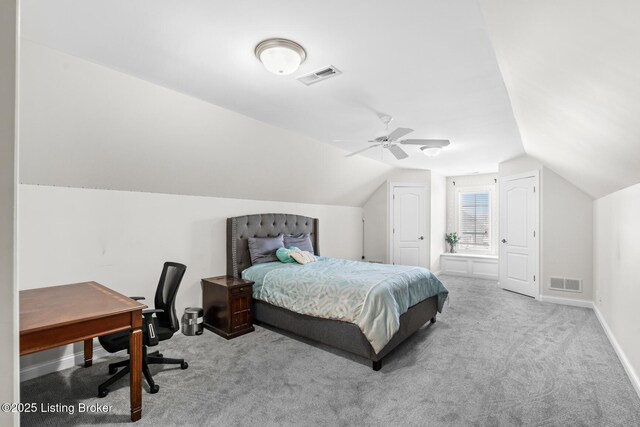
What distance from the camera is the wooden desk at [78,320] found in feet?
5.49

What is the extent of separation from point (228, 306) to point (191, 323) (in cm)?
51

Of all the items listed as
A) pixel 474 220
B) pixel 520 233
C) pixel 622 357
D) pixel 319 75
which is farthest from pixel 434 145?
pixel 474 220

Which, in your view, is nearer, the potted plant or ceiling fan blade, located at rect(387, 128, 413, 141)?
ceiling fan blade, located at rect(387, 128, 413, 141)

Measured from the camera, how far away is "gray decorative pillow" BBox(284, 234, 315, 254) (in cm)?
486

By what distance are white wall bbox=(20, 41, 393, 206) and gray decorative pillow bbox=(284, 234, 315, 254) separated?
33.2 inches

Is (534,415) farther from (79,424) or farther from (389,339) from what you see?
(79,424)

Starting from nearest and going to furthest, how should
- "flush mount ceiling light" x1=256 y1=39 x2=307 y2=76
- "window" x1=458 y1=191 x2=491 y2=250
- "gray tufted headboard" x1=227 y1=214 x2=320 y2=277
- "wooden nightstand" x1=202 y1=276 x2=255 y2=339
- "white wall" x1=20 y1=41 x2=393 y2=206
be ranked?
"flush mount ceiling light" x1=256 y1=39 x2=307 y2=76 → "white wall" x1=20 y1=41 x2=393 y2=206 → "wooden nightstand" x1=202 y1=276 x2=255 y2=339 → "gray tufted headboard" x1=227 y1=214 x2=320 y2=277 → "window" x1=458 y1=191 x2=491 y2=250

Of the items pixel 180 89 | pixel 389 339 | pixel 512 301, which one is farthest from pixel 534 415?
pixel 180 89

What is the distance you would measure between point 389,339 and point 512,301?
3.50 m

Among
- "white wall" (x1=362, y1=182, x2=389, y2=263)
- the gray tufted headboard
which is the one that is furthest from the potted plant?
the gray tufted headboard

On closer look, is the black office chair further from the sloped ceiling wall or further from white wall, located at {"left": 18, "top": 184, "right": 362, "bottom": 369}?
the sloped ceiling wall

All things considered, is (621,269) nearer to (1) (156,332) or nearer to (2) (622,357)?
(2) (622,357)

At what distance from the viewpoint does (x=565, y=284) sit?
4.98 metres

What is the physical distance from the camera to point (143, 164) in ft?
10.4
